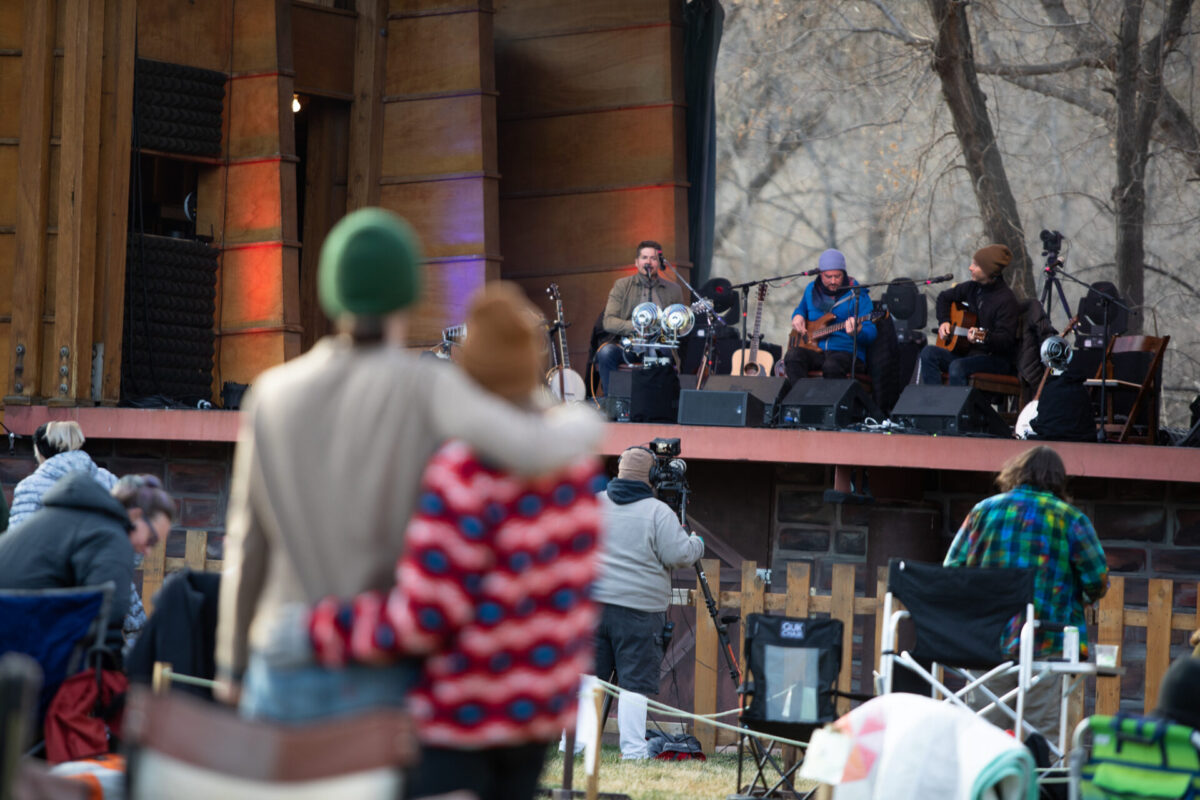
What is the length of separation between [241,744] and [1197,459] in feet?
22.0

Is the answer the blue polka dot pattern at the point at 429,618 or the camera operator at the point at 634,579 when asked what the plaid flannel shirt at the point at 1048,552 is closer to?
the camera operator at the point at 634,579

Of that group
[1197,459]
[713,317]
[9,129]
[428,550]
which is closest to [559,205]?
[713,317]

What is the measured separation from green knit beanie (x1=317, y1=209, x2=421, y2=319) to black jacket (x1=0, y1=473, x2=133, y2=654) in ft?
8.02

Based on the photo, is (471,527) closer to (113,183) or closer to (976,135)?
(113,183)

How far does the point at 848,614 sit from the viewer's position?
7.35 metres

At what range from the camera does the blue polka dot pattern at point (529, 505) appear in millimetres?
2357

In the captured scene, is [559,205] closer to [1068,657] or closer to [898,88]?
[898,88]

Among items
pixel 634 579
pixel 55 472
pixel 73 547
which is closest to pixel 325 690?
pixel 73 547

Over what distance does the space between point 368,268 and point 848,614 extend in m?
5.24

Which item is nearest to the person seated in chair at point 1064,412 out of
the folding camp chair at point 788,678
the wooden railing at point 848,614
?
the wooden railing at point 848,614

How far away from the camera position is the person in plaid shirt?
5.58m

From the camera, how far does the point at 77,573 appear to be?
183 inches

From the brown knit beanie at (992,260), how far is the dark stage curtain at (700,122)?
2990mm

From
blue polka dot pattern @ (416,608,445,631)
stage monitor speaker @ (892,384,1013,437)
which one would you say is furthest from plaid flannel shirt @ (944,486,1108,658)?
blue polka dot pattern @ (416,608,445,631)
